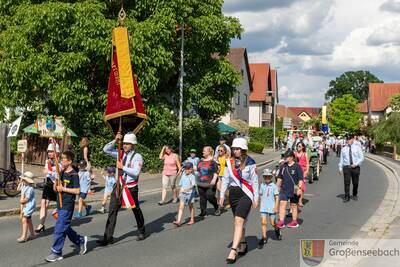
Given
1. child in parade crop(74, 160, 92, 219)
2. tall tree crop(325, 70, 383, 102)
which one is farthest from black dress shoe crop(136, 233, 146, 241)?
tall tree crop(325, 70, 383, 102)

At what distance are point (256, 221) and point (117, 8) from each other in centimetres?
1376

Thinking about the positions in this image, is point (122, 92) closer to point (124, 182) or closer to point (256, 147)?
point (124, 182)

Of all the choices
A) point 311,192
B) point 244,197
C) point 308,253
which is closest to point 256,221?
point 308,253

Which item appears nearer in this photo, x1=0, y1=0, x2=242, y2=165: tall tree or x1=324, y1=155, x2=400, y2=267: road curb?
x1=324, y1=155, x2=400, y2=267: road curb

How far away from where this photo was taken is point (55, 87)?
1888cm

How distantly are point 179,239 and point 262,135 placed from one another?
49.7m

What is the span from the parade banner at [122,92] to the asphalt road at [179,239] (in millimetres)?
2122

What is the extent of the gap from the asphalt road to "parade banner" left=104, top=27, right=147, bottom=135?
212cm

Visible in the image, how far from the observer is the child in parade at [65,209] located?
7.37 m

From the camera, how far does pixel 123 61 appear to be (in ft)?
30.8

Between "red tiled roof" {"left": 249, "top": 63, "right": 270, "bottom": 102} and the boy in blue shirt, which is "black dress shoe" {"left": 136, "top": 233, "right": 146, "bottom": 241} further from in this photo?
"red tiled roof" {"left": 249, "top": 63, "right": 270, "bottom": 102}

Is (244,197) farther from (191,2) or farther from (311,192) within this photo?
(191,2)

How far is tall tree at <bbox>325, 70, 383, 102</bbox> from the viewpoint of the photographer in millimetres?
115312

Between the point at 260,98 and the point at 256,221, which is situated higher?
the point at 260,98
